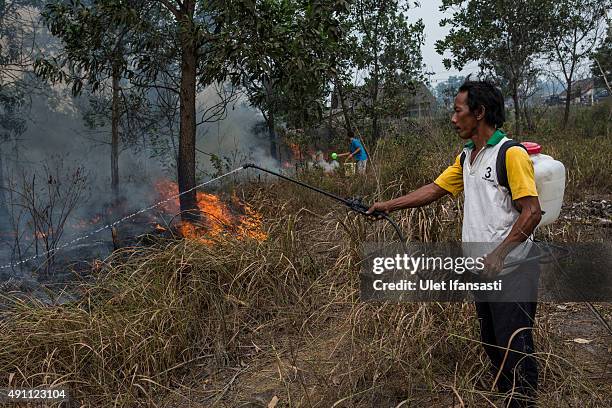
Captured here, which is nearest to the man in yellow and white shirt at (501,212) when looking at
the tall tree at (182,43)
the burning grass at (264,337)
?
the burning grass at (264,337)

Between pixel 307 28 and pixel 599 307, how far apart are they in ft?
12.0

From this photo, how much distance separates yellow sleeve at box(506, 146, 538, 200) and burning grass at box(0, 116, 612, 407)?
2.57ft

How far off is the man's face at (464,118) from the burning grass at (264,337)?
0.96 metres

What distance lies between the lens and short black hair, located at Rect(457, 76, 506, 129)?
88.3 inches

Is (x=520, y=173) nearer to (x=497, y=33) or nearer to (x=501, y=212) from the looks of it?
(x=501, y=212)

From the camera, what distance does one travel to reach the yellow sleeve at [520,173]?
2.02m

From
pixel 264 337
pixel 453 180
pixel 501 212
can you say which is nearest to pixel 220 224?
pixel 264 337

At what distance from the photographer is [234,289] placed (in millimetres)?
3947

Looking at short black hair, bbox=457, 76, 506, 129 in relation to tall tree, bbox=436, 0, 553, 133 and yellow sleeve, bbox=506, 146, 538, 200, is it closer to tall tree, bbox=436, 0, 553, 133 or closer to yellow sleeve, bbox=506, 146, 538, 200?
yellow sleeve, bbox=506, 146, 538, 200

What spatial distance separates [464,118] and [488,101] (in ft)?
→ 0.40

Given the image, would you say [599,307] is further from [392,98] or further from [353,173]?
[392,98]

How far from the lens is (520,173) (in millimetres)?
2039

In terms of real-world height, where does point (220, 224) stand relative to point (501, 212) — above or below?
below

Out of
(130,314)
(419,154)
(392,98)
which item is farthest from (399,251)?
(392,98)
